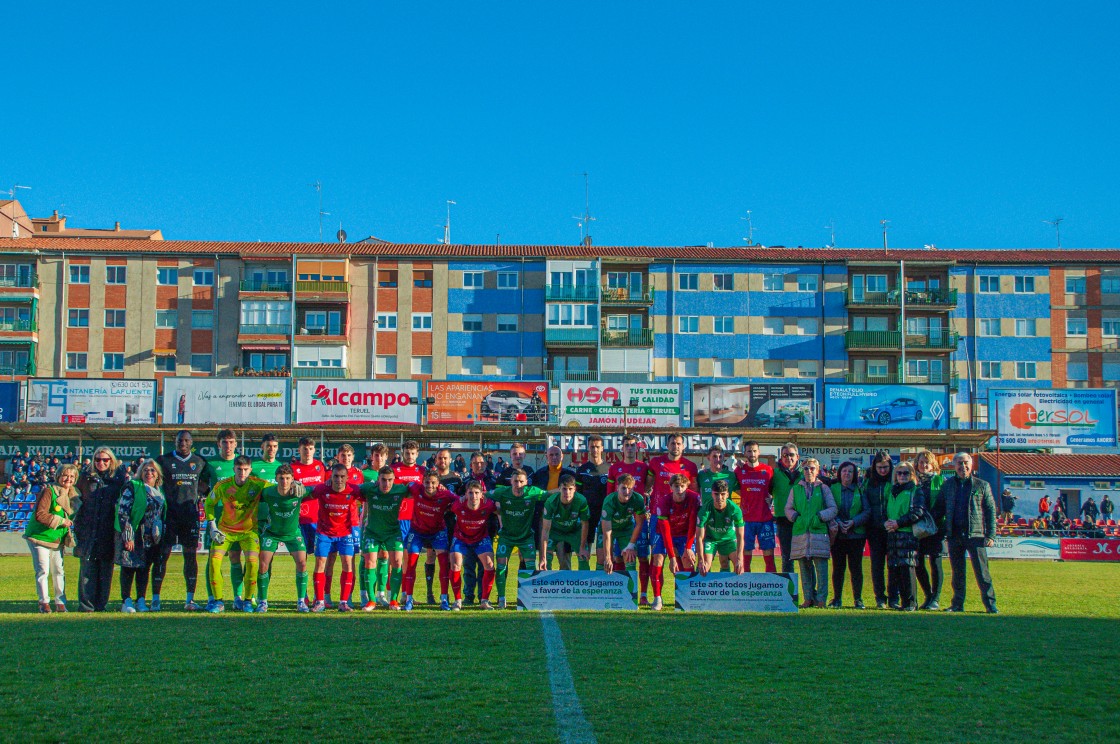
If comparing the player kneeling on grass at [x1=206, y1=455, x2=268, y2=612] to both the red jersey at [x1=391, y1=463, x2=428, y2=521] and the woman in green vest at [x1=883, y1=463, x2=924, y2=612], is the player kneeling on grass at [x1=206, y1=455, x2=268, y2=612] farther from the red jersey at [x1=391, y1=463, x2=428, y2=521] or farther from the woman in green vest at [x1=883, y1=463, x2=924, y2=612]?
the woman in green vest at [x1=883, y1=463, x2=924, y2=612]

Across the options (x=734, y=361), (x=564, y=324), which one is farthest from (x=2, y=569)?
(x=734, y=361)

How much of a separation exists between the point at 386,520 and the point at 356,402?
3133 cm

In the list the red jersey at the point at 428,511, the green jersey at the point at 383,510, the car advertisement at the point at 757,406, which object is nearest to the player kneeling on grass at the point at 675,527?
the red jersey at the point at 428,511

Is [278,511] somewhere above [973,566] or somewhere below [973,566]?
above

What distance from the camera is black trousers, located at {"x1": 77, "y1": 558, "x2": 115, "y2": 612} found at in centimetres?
1306

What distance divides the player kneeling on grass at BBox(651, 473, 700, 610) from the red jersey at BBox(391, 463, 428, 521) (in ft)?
10.0

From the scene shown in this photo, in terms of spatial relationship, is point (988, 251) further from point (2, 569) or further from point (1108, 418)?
point (2, 569)

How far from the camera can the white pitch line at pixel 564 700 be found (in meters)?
6.18

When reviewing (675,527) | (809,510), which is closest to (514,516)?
(675,527)

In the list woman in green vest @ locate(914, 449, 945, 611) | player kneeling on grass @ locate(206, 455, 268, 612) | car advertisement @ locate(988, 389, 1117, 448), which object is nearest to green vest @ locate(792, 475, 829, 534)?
woman in green vest @ locate(914, 449, 945, 611)

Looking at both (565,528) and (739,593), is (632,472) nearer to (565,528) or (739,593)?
(565,528)

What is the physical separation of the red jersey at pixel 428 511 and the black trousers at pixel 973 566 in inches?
248

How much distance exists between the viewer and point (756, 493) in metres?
14.5

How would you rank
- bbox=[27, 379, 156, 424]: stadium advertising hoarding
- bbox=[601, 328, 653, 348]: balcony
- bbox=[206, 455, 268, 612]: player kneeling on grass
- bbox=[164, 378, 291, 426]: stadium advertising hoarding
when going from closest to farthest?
bbox=[206, 455, 268, 612]: player kneeling on grass, bbox=[164, 378, 291, 426]: stadium advertising hoarding, bbox=[27, 379, 156, 424]: stadium advertising hoarding, bbox=[601, 328, 653, 348]: balcony
